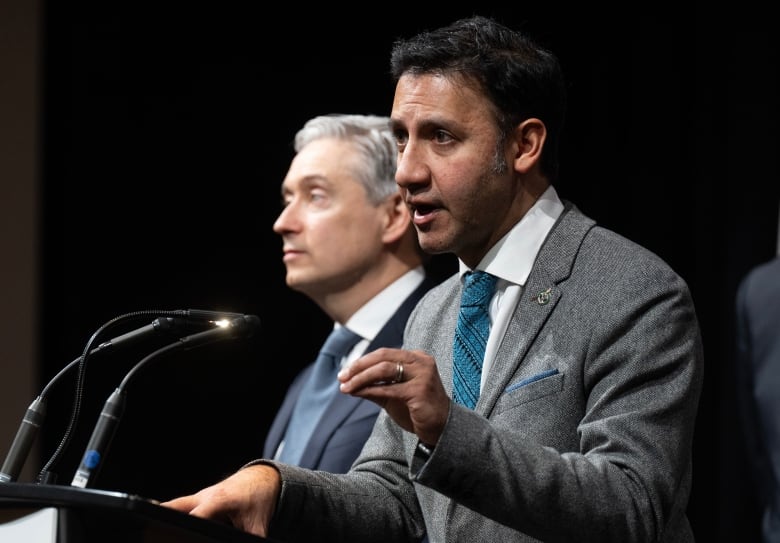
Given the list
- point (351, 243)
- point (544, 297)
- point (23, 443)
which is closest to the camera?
point (23, 443)

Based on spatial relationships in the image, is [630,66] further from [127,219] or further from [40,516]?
[40,516]

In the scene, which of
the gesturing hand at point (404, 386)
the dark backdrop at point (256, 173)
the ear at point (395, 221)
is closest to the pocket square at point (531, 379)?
the gesturing hand at point (404, 386)

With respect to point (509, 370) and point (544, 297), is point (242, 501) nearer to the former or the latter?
point (509, 370)

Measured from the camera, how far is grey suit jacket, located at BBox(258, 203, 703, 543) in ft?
4.94

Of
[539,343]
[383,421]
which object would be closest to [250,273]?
[383,421]

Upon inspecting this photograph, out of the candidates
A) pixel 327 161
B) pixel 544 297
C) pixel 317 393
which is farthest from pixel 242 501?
pixel 327 161

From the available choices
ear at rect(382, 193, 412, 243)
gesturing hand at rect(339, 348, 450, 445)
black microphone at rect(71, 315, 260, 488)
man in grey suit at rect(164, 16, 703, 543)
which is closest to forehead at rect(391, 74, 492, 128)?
man in grey suit at rect(164, 16, 703, 543)

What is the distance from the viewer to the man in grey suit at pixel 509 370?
1.50 metres

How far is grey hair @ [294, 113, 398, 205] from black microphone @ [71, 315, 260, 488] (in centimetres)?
127

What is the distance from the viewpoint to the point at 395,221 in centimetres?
306

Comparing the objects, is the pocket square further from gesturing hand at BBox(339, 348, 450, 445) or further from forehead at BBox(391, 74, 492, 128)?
forehead at BBox(391, 74, 492, 128)

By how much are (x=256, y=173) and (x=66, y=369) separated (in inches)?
105

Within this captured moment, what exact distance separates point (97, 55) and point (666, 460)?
121 inches

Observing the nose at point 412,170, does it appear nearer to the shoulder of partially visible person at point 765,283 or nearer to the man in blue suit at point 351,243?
the shoulder of partially visible person at point 765,283
